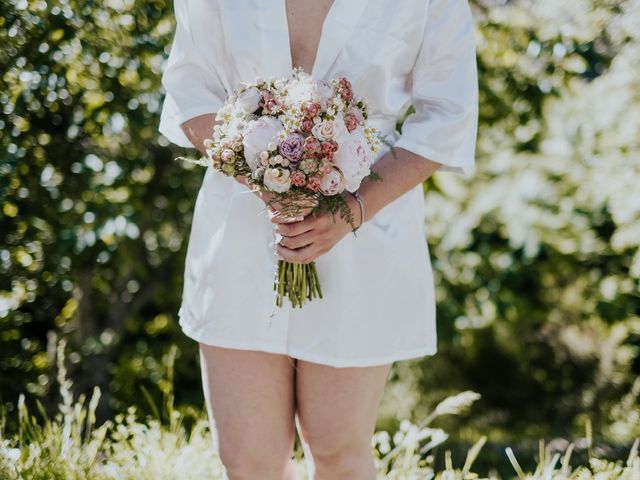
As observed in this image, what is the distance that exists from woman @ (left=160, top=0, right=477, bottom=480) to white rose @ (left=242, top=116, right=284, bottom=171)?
29 cm

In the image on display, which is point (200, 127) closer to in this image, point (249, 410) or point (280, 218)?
point (280, 218)

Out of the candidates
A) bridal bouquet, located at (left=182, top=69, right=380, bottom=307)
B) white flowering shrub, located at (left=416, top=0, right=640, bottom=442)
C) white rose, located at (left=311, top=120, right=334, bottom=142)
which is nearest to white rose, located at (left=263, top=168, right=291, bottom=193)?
bridal bouquet, located at (left=182, top=69, right=380, bottom=307)

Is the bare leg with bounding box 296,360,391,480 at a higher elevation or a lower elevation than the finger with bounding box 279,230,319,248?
lower

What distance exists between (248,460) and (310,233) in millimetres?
645

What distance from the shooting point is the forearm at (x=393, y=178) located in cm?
194

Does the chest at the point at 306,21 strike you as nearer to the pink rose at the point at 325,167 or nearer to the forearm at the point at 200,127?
the forearm at the point at 200,127

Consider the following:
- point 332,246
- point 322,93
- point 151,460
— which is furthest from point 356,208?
point 151,460

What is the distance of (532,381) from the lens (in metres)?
6.28

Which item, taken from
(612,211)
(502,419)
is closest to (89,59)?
(612,211)

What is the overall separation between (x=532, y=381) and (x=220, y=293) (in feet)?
15.8

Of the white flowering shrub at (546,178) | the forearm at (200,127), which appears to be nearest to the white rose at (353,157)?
the forearm at (200,127)

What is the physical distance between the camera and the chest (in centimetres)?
198

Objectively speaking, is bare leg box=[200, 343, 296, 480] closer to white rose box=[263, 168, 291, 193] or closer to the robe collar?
white rose box=[263, 168, 291, 193]

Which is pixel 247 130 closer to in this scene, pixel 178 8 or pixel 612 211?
pixel 178 8
